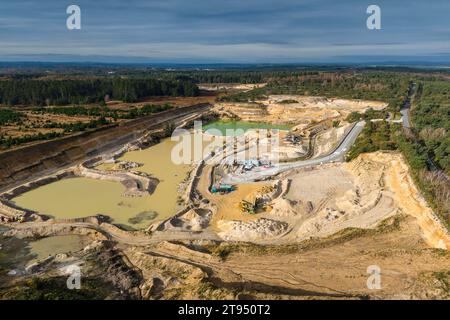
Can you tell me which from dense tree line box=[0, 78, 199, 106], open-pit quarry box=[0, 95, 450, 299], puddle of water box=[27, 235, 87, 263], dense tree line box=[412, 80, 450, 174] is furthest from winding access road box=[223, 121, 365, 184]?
dense tree line box=[0, 78, 199, 106]

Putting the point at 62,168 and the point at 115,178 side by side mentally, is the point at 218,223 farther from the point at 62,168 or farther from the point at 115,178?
the point at 62,168

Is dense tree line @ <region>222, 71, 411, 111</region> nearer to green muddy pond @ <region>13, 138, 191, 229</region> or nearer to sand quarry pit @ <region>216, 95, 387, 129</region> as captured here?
sand quarry pit @ <region>216, 95, 387, 129</region>

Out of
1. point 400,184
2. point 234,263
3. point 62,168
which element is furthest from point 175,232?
point 62,168

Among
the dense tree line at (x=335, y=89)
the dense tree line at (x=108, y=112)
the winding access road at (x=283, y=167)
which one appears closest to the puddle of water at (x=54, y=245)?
the winding access road at (x=283, y=167)

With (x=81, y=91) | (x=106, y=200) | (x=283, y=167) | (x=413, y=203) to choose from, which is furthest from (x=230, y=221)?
(x=81, y=91)

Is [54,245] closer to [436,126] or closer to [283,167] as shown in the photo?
[283,167]
